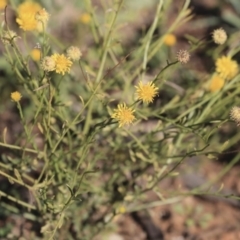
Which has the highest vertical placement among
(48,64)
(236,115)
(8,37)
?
(8,37)

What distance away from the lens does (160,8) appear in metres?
1.50

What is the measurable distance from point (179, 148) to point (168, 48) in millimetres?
951

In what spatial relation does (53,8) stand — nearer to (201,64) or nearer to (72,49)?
(201,64)

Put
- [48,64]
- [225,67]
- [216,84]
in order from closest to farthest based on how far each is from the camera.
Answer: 1. [48,64]
2. [225,67]
3. [216,84]

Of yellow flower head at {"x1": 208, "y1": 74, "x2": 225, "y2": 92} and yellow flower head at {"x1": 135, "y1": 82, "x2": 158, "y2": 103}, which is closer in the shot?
yellow flower head at {"x1": 135, "y1": 82, "x2": 158, "y2": 103}

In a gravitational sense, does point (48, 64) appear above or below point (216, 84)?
below

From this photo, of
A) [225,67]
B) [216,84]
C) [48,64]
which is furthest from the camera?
[216,84]

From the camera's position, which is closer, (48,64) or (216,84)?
(48,64)

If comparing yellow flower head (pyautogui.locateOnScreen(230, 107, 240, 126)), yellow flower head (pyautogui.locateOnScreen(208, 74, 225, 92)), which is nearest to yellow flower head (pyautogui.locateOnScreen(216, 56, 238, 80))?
yellow flower head (pyautogui.locateOnScreen(208, 74, 225, 92))

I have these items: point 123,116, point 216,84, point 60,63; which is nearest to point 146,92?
point 123,116

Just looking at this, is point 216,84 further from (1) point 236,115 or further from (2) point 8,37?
(2) point 8,37

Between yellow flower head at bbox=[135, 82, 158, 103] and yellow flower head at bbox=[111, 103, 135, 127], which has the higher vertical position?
yellow flower head at bbox=[135, 82, 158, 103]

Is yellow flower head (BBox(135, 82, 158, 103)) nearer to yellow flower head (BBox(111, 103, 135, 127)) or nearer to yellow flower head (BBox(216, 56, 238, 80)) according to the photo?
yellow flower head (BBox(111, 103, 135, 127))

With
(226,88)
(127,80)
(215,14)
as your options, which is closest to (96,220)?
(127,80)
